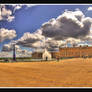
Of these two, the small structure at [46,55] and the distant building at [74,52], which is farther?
the distant building at [74,52]

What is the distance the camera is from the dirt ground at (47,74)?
7.27m

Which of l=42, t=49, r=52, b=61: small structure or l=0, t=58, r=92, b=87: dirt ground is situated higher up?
l=42, t=49, r=52, b=61: small structure

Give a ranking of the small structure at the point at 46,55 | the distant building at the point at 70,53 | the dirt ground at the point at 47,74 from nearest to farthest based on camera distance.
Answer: the dirt ground at the point at 47,74, the small structure at the point at 46,55, the distant building at the point at 70,53

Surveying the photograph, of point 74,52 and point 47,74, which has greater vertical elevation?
point 74,52

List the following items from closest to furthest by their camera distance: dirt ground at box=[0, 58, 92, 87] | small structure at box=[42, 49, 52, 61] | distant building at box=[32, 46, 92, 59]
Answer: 1. dirt ground at box=[0, 58, 92, 87]
2. small structure at box=[42, 49, 52, 61]
3. distant building at box=[32, 46, 92, 59]

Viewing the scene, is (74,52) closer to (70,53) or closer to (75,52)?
(75,52)

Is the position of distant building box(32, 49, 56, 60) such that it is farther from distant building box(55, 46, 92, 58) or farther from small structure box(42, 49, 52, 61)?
distant building box(55, 46, 92, 58)

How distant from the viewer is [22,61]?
27.0 ft

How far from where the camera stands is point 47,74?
7.64 metres

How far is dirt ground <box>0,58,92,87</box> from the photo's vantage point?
727 cm

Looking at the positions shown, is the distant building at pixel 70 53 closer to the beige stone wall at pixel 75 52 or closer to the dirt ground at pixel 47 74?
the beige stone wall at pixel 75 52

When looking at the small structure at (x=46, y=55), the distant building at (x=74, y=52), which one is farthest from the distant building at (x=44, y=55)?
the distant building at (x=74, y=52)

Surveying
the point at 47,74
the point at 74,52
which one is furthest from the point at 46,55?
the point at 74,52

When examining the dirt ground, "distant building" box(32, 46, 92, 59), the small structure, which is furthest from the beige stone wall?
the small structure
